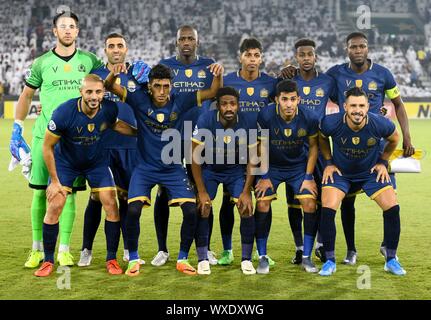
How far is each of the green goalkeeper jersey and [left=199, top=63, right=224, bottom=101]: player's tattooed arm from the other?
103 centimetres

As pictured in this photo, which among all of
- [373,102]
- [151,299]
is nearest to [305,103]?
[373,102]

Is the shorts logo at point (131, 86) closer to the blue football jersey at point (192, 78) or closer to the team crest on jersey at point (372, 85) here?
the blue football jersey at point (192, 78)

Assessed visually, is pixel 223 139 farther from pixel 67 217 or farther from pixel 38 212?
pixel 38 212

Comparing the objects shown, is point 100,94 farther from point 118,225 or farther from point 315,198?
point 315,198

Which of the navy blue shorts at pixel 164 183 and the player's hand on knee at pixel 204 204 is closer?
the navy blue shorts at pixel 164 183

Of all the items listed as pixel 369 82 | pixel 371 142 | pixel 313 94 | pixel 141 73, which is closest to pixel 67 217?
pixel 141 73

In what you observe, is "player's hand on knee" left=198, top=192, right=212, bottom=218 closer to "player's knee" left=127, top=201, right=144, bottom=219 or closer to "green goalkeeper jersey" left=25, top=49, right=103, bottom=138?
"player's knee" left=127, top=201, right=144, bottom=219

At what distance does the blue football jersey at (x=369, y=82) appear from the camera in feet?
21.2

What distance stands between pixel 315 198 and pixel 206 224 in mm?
941

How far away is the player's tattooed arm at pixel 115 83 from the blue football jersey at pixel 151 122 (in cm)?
6

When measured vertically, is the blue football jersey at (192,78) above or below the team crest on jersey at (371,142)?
above

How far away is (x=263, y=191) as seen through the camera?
5.98m

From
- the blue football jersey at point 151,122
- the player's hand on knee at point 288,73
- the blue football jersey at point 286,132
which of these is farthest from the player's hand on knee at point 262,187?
the player's hand on knee at point 288,73

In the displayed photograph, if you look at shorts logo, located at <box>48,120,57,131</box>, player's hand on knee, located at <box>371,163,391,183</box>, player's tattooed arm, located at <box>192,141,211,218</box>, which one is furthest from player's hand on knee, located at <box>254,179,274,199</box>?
shorts logo, located at <box>48,120,57,131</box>
